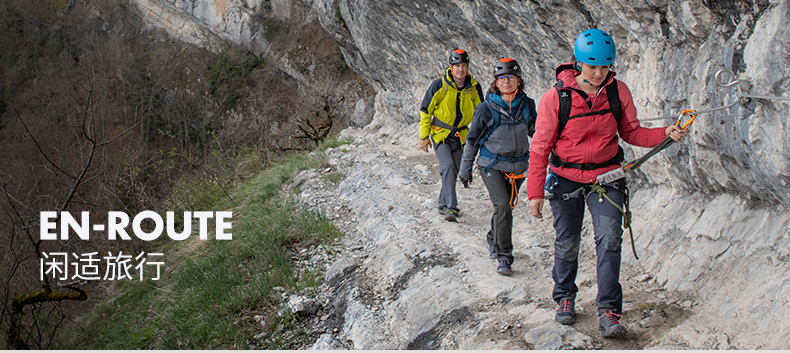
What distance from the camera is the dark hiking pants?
2.94 metres

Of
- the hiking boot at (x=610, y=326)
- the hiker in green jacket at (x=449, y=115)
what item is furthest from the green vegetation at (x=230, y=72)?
the hiking boot at (x=610, y=326)

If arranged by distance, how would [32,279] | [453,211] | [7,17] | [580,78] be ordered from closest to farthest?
[580,78]
[453,211]
[32,279]
[7,17]

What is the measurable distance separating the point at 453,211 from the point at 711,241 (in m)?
2.68

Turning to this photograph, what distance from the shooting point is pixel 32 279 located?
9.80m

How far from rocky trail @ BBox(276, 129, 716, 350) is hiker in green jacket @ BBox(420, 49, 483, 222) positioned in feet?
2.28

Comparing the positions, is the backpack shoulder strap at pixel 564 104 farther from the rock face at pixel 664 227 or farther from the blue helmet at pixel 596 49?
the rock face at pixel 664 227

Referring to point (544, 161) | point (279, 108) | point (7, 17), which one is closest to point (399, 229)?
point (544, 161)

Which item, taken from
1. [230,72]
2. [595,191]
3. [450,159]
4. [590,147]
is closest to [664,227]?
[595,191]

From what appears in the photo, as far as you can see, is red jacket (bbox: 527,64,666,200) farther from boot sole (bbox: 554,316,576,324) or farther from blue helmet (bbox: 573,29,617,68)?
boot sole (bbox: 554,316,576,324)

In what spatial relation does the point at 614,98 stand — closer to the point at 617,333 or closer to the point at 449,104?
the point at 617,333

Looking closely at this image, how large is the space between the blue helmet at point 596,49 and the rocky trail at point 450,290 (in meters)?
1.54

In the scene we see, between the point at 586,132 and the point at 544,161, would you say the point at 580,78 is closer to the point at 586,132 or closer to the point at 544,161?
the point at 586,132

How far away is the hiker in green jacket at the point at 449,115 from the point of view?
5562 millimetres

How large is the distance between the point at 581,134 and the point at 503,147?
3.97ft
